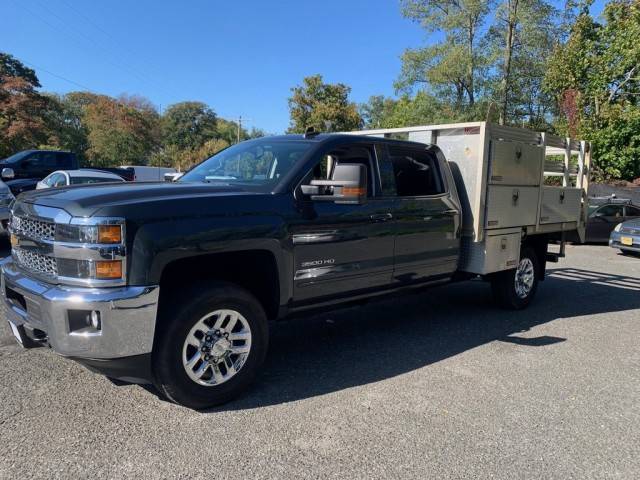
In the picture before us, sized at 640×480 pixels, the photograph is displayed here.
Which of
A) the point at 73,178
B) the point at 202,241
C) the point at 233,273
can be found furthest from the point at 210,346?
the point at 73,178

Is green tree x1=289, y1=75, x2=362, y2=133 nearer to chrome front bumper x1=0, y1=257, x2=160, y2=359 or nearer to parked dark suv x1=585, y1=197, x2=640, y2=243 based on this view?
parked dark suv x1=585, y1=197, x2=640, y2=243

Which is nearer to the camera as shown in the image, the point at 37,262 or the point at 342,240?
the point at 37,262

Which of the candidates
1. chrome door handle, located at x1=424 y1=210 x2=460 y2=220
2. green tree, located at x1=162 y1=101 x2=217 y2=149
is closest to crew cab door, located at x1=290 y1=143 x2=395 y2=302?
chrome door handle, located at x1=424 y1=210 x2=460 y2=220

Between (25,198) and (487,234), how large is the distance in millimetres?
4423

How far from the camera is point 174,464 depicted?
9.02 ft

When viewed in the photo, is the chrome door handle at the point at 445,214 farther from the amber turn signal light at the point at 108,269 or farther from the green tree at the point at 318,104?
the green tree at the point at 318,104

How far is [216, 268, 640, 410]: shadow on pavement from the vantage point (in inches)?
156

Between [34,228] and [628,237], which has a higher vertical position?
[34,228]

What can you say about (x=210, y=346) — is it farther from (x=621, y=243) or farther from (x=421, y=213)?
(x=621, y=243)

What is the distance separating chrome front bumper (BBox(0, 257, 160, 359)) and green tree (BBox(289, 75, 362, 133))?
35995 millimetres

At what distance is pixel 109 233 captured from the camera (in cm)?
289

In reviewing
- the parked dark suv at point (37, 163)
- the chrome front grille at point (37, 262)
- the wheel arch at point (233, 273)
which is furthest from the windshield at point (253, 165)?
the parked dark suv at point (37, 163)

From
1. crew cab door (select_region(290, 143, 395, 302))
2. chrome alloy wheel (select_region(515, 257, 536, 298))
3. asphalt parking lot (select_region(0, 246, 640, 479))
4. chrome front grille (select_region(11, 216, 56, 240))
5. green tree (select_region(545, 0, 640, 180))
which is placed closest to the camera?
Answer: asphalt parking lot (select_region(0, 246, 640, 479))

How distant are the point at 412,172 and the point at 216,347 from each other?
2694mm
